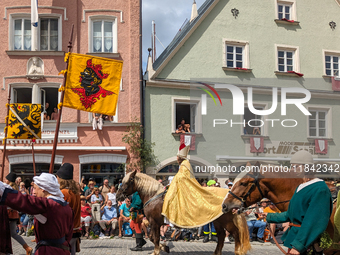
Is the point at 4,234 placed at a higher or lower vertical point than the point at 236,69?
lower

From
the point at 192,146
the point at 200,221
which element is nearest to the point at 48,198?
the point at 200,221

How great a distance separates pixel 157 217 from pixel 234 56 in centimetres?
1270

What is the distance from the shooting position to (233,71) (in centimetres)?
2000

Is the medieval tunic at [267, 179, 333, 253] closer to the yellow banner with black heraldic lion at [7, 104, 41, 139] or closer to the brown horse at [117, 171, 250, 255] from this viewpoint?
the brown horse at [117, 171, 250, 255]

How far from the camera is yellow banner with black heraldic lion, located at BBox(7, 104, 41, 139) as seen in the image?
13.2 m

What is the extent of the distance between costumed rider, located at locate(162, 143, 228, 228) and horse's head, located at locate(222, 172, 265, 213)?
2.53 meters

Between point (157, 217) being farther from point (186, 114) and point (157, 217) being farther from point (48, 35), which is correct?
point (48, 35)

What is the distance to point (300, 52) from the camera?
21.0 m

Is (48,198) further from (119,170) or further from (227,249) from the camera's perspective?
(119,170)

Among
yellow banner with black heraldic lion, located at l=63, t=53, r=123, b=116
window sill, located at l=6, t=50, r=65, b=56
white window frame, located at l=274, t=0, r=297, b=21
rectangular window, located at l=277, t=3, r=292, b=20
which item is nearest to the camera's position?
yellow banner with black heraldic lion, located at l=63, t=53, r=123, b=116

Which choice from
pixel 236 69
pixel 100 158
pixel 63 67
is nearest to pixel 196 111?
pixel 236 69

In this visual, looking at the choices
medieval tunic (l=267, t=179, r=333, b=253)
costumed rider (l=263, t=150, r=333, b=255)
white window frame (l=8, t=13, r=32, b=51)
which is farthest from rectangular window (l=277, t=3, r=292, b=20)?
medieval tunic (l=267, t=179, r=333, b=253)

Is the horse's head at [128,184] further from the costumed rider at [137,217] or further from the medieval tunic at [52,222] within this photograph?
the medieval tunic at [52,222]

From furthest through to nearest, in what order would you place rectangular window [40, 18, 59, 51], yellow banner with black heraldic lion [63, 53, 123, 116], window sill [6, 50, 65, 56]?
rectangular window [40, 18, 59, 51] < window sill [6, 50, 65, 56] < yellow banner with black heraldic lion [63, 53, 123, 116]
